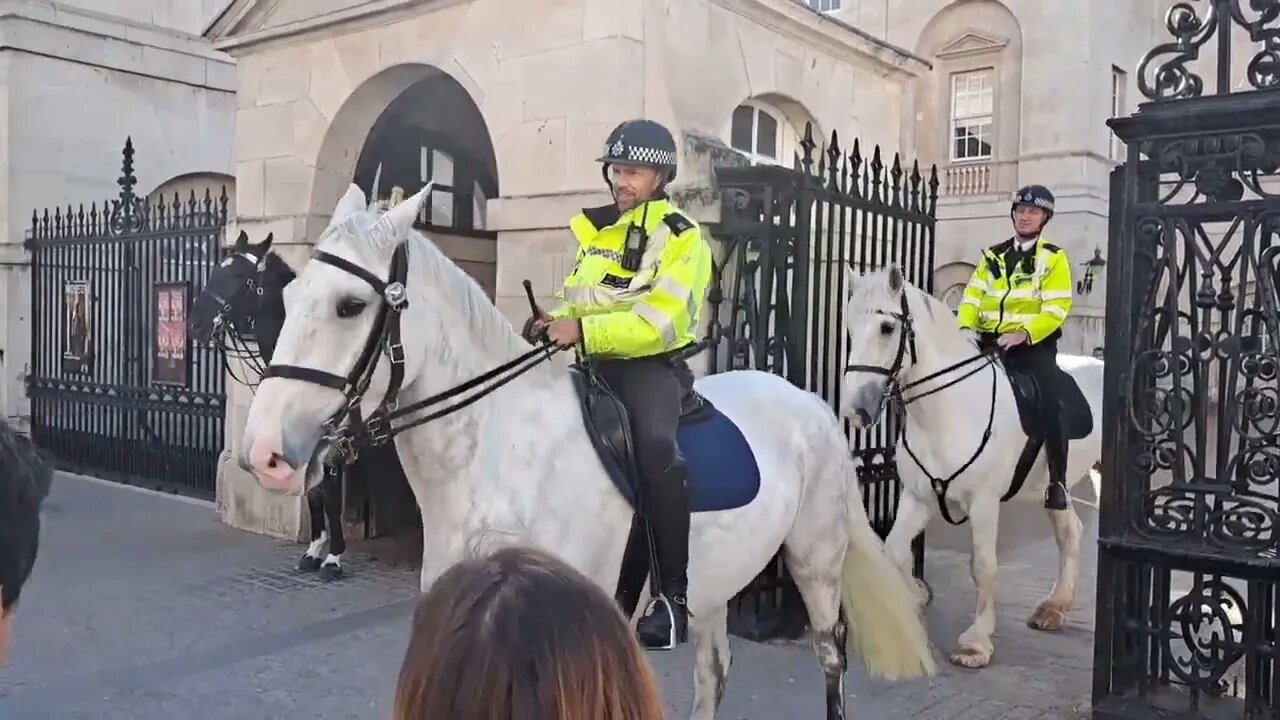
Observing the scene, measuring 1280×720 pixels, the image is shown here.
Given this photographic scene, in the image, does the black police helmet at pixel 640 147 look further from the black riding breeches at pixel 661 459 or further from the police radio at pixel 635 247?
the black riding breeches at pixel 661 459

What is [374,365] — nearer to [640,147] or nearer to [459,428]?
[459,428]

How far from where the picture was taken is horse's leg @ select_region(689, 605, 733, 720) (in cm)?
460

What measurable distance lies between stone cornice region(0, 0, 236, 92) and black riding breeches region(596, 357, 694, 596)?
13.7 metres

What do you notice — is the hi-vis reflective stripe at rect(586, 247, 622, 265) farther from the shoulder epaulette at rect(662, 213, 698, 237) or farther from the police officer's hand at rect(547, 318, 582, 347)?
the police officer's hand at rect(547, 318, 582, 347)

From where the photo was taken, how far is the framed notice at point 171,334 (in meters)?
10.8

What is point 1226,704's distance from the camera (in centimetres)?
492

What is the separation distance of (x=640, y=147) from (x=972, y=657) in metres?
3.99

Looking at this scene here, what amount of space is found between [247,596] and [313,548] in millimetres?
810

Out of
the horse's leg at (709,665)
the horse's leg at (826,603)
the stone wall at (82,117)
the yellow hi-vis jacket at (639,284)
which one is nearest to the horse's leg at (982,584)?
the horse's leg at (826,603)

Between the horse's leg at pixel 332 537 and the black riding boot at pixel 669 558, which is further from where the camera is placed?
the horse's leg at pixel 332 537

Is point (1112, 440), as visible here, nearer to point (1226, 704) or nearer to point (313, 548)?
point (1226, 704)

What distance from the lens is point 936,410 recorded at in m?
6.64

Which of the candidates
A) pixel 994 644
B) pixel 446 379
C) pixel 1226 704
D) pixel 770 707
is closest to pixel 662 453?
pixel 446 379

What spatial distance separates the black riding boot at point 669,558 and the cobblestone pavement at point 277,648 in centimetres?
166
